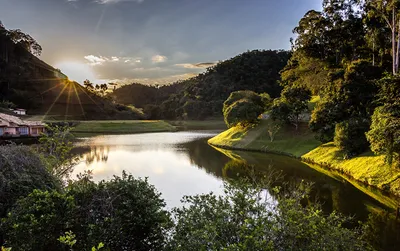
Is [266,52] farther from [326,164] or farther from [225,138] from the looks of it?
[326,164]

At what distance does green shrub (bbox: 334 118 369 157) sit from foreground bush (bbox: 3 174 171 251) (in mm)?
25459

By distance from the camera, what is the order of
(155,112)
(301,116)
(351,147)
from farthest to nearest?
(155,112)
(301,116)
(351,147)

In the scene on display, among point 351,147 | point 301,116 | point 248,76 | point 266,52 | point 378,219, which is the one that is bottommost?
point 378,219

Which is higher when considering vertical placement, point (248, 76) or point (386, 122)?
point (248, 76)

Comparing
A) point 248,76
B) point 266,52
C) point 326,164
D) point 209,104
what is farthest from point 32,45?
point 326,164

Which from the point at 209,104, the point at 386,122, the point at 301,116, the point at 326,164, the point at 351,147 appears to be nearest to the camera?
the point at 386,122

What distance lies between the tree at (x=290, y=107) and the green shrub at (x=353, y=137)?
44.9ft

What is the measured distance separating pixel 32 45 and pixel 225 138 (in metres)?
130

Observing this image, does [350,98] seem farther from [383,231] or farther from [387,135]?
[383,231]

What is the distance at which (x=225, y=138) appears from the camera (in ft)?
172

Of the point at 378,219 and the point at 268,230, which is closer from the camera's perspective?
the point at 268,230

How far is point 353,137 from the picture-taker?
29.5 metres

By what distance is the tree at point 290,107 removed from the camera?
44.7 m

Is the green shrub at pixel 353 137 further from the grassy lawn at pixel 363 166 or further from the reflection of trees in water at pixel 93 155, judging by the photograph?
the reflection of trees in water at pixel 93 155
